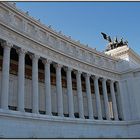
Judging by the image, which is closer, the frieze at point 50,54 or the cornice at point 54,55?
the frieze at point 50,54

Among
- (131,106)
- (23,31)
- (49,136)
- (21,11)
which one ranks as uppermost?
(21,11)

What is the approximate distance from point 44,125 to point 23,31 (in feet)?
41.7

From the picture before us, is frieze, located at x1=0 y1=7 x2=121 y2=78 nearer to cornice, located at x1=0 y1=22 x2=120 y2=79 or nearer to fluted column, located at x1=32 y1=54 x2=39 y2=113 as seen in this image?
cornice, located at x1=0 y1=22 x2=120 y2=79

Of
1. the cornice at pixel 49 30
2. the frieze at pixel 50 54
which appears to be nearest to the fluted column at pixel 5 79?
the frieze at pixel 50 54

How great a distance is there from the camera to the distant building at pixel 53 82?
31562mm

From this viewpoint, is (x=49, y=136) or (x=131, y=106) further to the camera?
(x=131, y=106)

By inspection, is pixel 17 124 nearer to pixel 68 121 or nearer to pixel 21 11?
pixel 68 121

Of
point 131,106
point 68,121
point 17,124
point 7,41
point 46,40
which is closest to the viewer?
point 17,124

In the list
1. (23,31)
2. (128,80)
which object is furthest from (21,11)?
(128,80)

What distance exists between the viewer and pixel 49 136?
3388 centimetres

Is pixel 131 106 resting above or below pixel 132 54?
below

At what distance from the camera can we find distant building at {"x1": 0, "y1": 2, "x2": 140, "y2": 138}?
104 feet

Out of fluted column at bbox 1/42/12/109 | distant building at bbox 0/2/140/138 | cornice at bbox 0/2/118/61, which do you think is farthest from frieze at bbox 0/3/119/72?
fluted column at bbox 1/42/12/109

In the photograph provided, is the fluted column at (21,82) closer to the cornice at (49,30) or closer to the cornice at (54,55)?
the cornice at (54,55)
